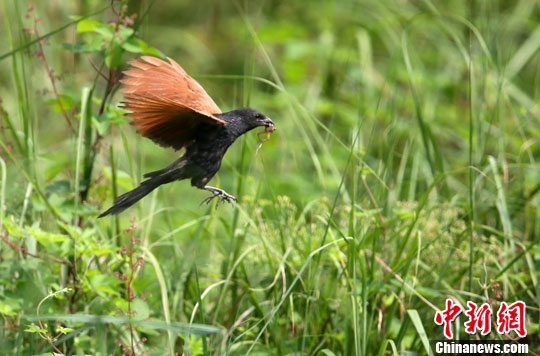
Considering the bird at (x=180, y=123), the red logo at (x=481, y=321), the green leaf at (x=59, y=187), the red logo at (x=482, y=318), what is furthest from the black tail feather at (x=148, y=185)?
the red logo at (x=481, y=321)

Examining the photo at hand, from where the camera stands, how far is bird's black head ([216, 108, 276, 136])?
1.70 m

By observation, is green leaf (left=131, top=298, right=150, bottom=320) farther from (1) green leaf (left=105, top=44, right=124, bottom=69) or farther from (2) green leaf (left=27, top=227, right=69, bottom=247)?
(1) green leaf (left=105, top=44, right=124, bottom=69)

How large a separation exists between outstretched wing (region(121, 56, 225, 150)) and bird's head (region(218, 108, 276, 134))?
4cm

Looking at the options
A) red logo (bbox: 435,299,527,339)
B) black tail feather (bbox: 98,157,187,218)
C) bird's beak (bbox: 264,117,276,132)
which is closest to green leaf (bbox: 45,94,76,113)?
black tail feather (bbox: 98,157,187,218)

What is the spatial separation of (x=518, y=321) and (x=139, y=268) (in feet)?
5.11

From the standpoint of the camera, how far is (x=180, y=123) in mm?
1740

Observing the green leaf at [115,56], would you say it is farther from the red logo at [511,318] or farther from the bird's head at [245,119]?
the red logo at [511,318]

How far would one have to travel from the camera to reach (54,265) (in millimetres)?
2871

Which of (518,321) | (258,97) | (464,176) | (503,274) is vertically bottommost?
(518,321)

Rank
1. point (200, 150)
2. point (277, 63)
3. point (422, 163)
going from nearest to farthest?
point (200, 150), point (422, 163), point (277, 63)

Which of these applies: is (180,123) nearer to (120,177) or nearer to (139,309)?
(139,309)

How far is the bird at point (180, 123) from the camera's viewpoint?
1.64m

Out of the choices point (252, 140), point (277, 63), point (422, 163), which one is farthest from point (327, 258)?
point (277, 63)

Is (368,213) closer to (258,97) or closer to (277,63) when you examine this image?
(258,97)
